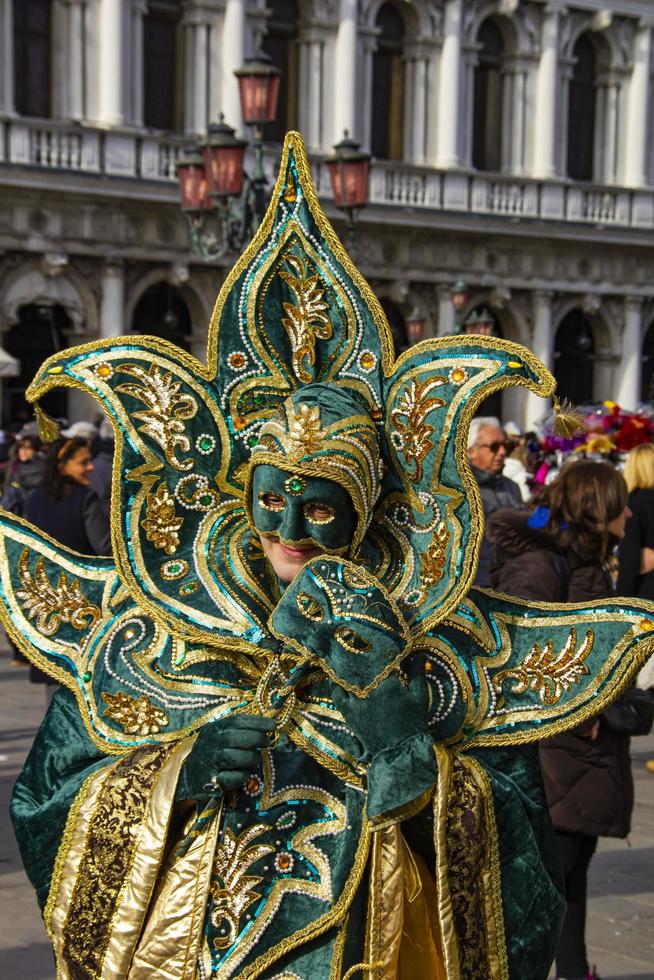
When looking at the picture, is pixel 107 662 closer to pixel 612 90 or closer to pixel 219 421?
pixel 219 421

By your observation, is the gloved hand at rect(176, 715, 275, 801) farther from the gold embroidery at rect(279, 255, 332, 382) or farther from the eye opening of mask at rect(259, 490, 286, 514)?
the gold embroidery at rect(279, 255, 332, 382)

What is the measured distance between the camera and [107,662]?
2234 mm

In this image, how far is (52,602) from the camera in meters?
2.32

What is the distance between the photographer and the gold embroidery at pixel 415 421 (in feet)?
7.30

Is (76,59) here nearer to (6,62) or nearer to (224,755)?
(6,62)

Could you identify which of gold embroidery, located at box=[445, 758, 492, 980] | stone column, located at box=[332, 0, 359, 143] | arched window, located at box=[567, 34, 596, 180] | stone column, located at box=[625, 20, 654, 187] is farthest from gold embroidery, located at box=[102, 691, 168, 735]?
stone column, located at box=[625, 20, 654, 187]

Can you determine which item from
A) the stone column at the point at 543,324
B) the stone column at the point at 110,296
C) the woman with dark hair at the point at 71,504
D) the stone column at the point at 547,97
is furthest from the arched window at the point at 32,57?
the woman with dark hair at the point at 71,504

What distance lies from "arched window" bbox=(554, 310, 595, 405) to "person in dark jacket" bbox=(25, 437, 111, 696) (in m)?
18.9

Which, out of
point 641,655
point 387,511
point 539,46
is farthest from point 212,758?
point 539,46

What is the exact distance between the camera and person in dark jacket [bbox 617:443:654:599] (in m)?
6.30

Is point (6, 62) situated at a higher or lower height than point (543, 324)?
higher

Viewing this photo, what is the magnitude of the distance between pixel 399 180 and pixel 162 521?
20927 millimetres

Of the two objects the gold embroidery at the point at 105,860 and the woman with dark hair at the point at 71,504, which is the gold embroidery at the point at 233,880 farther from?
the woman with dark hair at the point at 71,504

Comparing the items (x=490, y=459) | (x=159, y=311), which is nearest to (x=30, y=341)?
(x=159, y=311)
